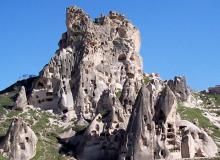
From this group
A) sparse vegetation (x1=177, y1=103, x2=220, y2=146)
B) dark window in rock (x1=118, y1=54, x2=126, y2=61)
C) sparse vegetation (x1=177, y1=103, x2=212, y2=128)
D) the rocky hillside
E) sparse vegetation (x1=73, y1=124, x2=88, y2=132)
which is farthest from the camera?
dark window in rock (x1=118, y1=54, x2=126, y2=61)

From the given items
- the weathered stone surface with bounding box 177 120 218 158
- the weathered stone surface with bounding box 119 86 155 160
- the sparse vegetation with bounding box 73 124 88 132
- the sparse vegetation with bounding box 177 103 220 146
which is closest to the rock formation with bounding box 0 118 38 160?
Result: the sparse vegetation with bounding box 73 124 88 132

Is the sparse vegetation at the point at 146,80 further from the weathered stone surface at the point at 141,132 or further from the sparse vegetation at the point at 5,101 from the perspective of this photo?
the weathered stone surface at the point at 141,132

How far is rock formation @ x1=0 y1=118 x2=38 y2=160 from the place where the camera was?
3750 inches

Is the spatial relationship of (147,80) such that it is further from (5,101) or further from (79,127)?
(79,127)

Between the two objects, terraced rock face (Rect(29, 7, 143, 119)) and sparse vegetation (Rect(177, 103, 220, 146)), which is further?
sparse vegetation (Rect(177, 103, 220, 146))

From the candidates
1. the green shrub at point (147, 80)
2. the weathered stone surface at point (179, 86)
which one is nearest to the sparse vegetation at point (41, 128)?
the green shrub at point (147, 80)

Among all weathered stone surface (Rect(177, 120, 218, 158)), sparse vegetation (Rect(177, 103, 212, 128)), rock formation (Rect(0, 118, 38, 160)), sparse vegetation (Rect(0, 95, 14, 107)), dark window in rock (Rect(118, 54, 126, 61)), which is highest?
dark window in rock (Rect(118, 54, 126, 61))

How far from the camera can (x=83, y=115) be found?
111000 mm

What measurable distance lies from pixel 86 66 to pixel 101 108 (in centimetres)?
1246

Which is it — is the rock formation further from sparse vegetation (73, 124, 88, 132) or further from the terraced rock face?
the terraced rock face

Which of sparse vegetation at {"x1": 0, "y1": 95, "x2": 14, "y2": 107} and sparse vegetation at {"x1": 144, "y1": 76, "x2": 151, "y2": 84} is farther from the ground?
sparse vegetation at {"x1": 144, "y1": 76, "x2": 151, "y2": 84}

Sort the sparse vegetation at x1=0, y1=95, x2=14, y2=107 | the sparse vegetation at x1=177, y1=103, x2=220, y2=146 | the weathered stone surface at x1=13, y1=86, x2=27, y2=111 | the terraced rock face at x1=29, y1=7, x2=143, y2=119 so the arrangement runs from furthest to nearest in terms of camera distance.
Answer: the sparse vegetation at x1=177, y1=103, x2=220, y2=146
the sparse vegetation at x1=0, y1=95, x2=14, y2=107
the terraced rock face at x1=29, y1=7, x2=143, y2=119
the weathered stone surface at x1=13, y1=86, x2=27, y2=111

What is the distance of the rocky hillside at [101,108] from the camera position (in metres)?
95.6

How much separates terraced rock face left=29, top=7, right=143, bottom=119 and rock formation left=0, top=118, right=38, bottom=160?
46.1 ft
